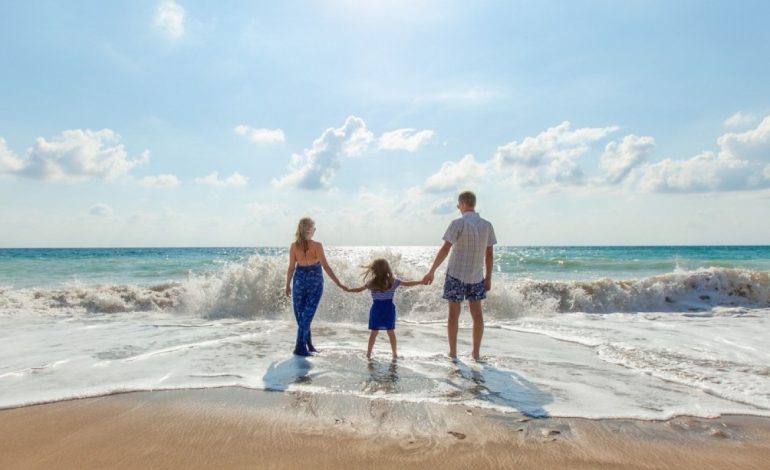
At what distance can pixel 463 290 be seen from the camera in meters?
5.92

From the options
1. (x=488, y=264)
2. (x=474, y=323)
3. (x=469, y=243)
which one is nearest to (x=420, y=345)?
(x=474, y=323)

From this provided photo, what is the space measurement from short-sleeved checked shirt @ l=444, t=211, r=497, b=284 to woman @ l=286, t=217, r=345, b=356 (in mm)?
1618

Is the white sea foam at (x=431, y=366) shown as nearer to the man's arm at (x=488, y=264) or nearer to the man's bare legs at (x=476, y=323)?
the man's bare legs at (x=476, y=323)

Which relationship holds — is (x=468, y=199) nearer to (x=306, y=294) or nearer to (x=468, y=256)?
(x=468, y=256)

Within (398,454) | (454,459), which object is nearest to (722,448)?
(454,459)

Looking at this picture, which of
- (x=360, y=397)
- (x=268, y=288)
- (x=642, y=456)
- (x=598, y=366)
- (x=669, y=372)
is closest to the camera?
(x=642, y=456)

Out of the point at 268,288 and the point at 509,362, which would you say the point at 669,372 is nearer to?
the point at 509,362

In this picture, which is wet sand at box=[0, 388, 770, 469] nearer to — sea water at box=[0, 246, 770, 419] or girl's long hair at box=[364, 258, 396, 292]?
sea water at box=[0, 246, 770, 419]

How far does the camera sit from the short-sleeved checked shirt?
232 inches

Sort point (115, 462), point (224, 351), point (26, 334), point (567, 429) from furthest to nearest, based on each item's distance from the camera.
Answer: point (26, 334) < point (224, 351) < point (567, 429) < point (115, 462)

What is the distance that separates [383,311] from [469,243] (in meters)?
1.42

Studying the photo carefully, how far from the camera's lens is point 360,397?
4.42m

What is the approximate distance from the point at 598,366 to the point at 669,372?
767 millimetres

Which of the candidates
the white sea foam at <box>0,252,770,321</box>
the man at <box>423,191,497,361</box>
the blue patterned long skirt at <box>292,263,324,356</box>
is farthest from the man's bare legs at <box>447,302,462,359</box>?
the white sea foam at <box>0,252,770,321</box>
